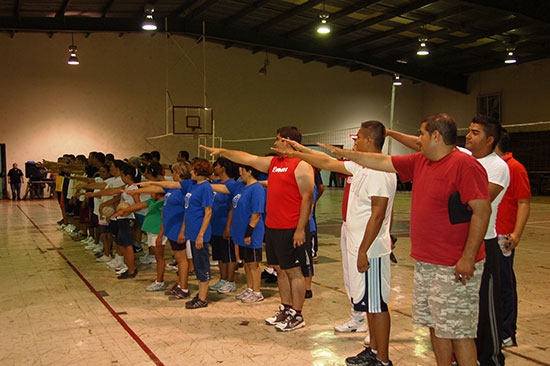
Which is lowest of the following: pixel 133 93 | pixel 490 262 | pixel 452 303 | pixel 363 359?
pixel 363 359

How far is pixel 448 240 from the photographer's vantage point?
2639 mm

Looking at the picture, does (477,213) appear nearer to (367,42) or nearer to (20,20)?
(20,20)

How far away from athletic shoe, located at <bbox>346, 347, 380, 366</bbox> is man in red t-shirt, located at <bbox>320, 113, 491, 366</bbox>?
0.72 m

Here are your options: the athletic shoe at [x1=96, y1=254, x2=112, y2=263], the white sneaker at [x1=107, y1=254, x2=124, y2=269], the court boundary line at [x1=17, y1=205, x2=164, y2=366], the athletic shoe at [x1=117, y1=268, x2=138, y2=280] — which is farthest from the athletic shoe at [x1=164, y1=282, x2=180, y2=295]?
the athletic shoe at [x1=96, y1=254, x2=112, y2=263]

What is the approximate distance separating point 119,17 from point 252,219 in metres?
16.3

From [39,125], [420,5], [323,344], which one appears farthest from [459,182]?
[39,125]

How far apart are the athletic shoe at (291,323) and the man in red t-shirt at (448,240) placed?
5.40 feet

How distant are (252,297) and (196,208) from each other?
1.13m

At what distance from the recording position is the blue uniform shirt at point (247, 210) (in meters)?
5.10

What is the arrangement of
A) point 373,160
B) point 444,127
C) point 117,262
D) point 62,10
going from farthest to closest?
point 62,10 < point 117,262 < point 373,160 < point 444,127

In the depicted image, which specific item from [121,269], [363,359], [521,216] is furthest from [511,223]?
[121,269]

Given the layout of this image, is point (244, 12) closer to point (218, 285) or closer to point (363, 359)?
point (218, 285)

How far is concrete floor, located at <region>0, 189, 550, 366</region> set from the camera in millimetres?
3652

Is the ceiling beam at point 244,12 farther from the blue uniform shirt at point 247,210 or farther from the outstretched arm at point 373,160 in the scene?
the outstretched arm at point 373,160
